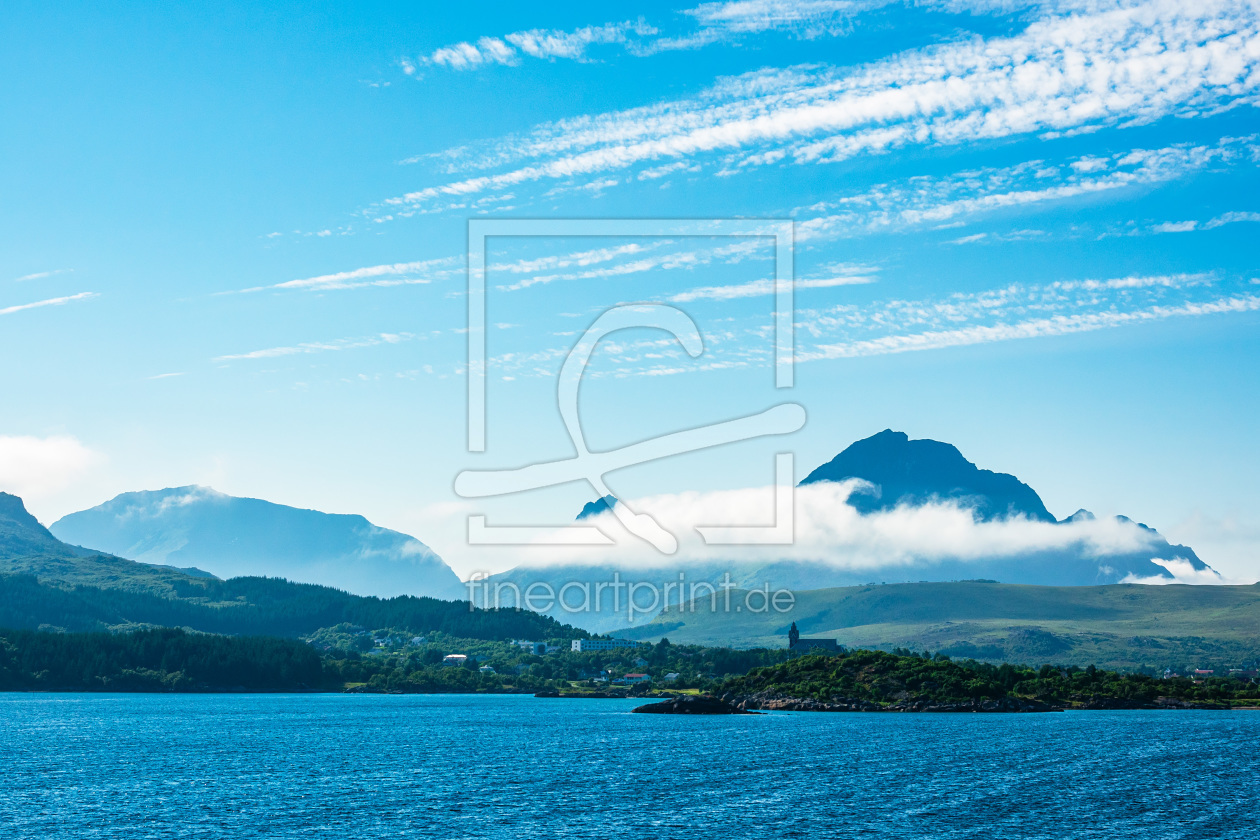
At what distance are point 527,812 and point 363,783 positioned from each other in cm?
2638

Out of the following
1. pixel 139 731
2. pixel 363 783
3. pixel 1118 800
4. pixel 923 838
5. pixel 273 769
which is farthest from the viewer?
pixel 139 731

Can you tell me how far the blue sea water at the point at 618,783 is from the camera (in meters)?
86.5

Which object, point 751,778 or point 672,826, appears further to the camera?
point 751,778

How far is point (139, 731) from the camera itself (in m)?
171

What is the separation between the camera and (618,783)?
365 ft

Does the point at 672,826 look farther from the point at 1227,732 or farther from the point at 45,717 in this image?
the point at 45,717

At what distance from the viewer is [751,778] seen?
115625 millimetres

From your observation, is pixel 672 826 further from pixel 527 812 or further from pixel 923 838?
pixel 923 838

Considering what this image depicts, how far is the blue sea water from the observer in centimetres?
8650

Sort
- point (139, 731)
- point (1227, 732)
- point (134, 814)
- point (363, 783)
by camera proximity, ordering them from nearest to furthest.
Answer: point (134, 814) → point (363, 783) → point (139, 731) → point (1227, 732)

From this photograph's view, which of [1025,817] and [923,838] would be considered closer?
[923,838]

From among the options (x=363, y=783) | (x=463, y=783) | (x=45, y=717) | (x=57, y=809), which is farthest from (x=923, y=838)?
(x=45, y=717)

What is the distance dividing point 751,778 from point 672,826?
101ft

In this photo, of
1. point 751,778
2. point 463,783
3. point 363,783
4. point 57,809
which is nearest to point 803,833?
point 751,778
